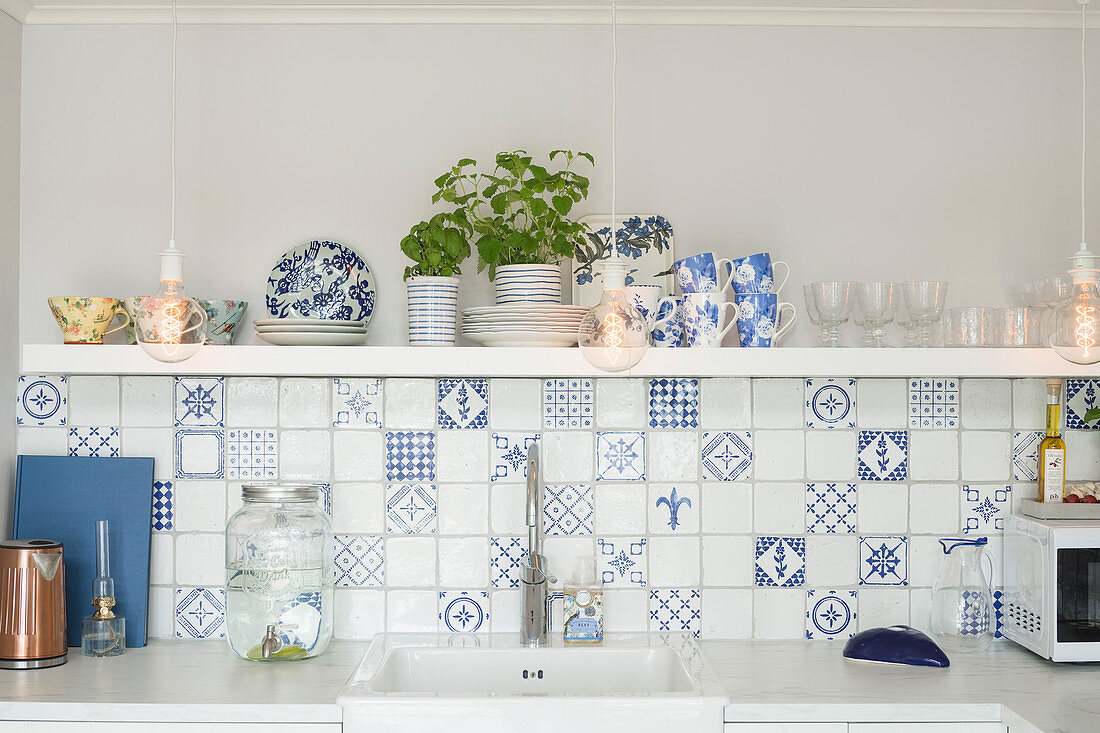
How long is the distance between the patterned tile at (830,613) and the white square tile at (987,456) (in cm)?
41

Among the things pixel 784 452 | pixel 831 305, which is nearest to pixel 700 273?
pixel 831 305

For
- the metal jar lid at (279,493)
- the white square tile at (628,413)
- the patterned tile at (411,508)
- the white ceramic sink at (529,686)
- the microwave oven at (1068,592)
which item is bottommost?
the white ceramic sink at (529,686)

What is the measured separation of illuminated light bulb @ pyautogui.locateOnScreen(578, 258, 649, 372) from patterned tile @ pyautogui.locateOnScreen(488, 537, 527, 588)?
613mm

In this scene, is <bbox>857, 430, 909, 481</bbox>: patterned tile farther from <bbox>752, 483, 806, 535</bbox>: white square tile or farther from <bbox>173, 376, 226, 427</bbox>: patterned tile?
<bbox>173, 376, 226, 427</bbox>: patterned tile

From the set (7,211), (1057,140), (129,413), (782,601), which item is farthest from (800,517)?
(7,211)

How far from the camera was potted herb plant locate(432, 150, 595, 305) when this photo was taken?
80.1 inches

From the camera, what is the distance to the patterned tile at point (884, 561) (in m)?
2.25

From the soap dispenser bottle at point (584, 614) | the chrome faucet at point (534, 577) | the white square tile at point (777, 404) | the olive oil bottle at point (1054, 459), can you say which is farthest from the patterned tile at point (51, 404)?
the olive oil bottle at point (1054, 459)

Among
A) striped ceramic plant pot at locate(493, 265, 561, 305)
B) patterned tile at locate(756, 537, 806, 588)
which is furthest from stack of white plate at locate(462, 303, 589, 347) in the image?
patterned tile at locate(756, 537, 806, 588)

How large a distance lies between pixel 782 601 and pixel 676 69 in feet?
4.28

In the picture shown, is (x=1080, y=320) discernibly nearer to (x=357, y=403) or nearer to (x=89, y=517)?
(x=357, y=403)

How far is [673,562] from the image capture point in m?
2.24

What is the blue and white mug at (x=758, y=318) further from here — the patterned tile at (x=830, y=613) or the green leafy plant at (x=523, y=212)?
the patterned tile at (x=830, y=613)

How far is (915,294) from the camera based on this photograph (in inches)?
80.1
